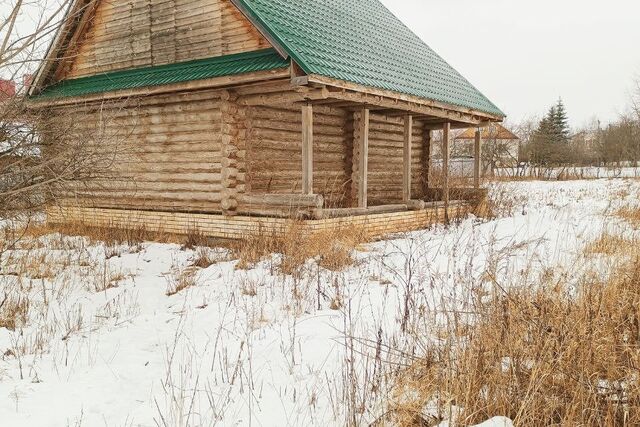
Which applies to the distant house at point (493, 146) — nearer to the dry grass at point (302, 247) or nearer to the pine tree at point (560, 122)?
the pine tree at point (560, 122)

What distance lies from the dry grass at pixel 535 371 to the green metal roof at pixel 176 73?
6.36 m

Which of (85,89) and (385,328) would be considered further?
(85,89)

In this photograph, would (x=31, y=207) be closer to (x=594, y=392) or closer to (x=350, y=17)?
A: (x=594, y=392)

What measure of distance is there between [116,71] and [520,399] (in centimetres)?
1189

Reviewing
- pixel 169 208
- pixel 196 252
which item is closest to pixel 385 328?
pixel 196 252

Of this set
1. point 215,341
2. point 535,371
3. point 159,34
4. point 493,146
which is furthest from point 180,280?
point 493,146

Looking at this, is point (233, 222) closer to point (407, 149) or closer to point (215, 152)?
point (215, 152)

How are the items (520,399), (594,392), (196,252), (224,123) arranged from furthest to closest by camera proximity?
(224,123) → (196,252) → (520,399) → (594,392)

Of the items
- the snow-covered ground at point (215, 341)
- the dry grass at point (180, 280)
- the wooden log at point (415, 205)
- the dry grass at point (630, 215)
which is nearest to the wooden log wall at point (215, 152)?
the wooden log at point (415, 205)

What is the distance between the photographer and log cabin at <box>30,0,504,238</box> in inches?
364

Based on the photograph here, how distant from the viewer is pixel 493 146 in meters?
40.6

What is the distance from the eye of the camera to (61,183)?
6320mm

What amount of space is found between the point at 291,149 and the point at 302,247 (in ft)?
13.7

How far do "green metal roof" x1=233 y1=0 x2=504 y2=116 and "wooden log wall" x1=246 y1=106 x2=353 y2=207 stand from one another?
172 cm
